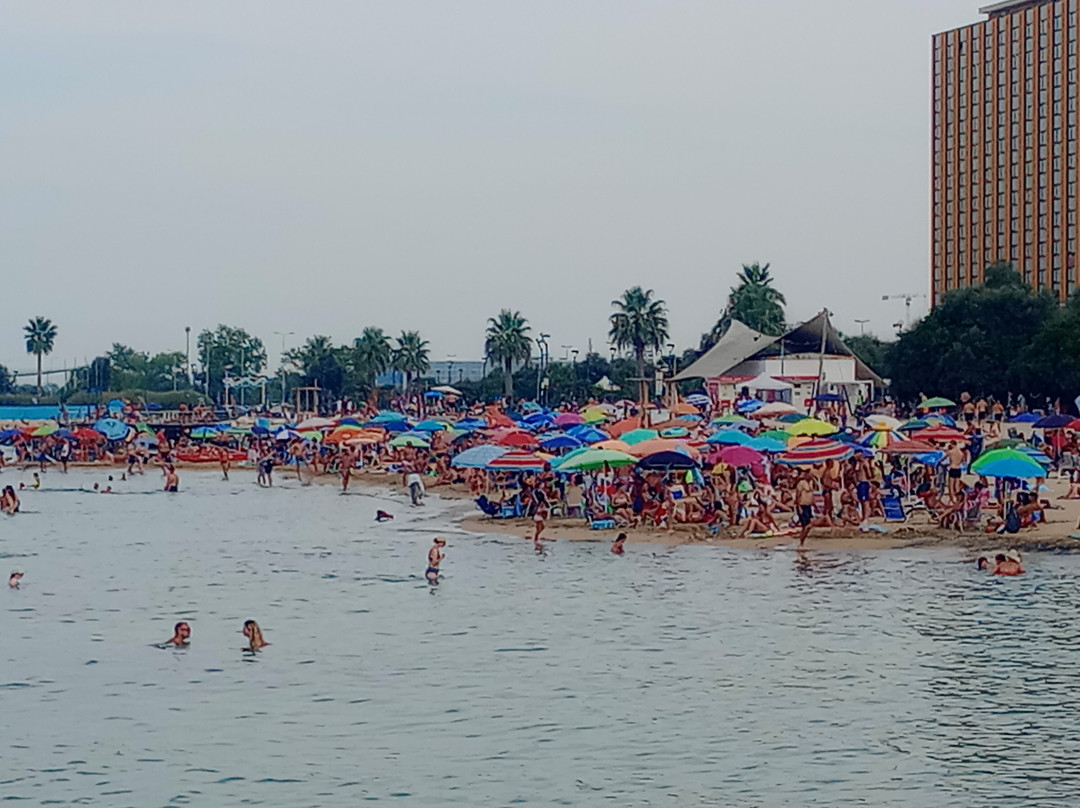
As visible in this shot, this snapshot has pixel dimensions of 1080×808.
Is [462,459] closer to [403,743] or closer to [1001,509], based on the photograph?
[1001,509]

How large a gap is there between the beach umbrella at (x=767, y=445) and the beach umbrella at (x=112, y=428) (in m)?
43.6

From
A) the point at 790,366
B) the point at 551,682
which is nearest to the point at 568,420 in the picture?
the point at 790,366

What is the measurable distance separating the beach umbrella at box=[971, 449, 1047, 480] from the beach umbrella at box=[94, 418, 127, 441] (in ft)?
169

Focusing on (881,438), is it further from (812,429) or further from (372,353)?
(372,353)

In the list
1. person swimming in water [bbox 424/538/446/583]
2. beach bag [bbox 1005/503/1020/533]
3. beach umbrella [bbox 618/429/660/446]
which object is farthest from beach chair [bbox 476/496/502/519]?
beach bag [bbox 1005/503/1020/533]

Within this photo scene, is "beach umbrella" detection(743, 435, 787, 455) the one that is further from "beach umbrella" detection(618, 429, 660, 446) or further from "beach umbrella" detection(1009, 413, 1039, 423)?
"beach umbrella" detection(1009, 413, 1039, 423)

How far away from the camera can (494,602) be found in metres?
27.7

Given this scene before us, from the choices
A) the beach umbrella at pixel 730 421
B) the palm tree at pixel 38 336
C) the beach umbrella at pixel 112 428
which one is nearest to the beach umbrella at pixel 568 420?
the beach umbrella at pixel 730 421

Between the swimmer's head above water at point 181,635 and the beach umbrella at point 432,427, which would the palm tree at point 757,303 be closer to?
the beach umbrella at point 432,427

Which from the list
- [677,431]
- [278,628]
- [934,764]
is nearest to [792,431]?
[677,431]

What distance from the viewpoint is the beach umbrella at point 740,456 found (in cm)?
3512

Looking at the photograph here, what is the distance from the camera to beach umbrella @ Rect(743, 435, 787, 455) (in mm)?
37281

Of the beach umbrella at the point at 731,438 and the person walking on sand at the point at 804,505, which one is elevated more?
the beach umbrella at the point at 731,438

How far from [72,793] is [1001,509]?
23.0 m
